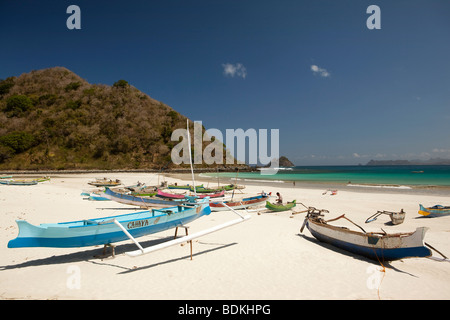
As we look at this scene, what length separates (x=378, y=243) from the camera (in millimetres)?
7711

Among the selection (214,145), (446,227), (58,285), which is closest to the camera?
(58,285)

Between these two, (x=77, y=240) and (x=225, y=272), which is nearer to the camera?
(x=225, y=272)

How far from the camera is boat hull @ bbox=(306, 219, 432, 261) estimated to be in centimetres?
696

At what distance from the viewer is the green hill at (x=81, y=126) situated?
68938 millimetres

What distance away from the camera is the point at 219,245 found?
9680 millimetres

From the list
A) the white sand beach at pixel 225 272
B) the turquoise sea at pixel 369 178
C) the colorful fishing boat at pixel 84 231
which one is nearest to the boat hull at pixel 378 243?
the white sand beach at pixel 225 272

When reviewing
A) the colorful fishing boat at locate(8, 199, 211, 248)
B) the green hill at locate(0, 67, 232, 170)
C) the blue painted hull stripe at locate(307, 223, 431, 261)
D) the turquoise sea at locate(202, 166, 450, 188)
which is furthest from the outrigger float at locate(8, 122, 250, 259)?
the green hill at locate(0, 67, 232, 170)

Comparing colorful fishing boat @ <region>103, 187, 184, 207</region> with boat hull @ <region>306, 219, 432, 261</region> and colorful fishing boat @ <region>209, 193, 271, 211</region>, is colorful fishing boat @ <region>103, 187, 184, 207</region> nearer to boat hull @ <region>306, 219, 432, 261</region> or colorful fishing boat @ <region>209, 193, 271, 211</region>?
colorful fishing boat @ <region>209, 193, 271, 211</region>

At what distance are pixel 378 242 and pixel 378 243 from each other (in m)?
0.04

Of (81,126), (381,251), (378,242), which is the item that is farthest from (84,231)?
(81,126)

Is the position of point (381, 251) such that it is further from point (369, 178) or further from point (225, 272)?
point (369, 178)
